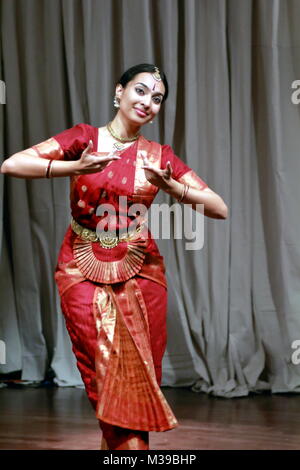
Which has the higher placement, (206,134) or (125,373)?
(206,134)

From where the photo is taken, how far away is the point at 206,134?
3.97 metres

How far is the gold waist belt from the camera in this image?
7.30ft

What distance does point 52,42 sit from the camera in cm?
404

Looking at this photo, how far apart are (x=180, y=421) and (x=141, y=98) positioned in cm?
154

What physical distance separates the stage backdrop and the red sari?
168 cm

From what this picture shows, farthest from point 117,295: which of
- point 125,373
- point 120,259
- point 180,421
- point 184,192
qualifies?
point 180,421

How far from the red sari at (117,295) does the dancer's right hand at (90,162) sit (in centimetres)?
16

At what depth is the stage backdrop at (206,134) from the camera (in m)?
3.89

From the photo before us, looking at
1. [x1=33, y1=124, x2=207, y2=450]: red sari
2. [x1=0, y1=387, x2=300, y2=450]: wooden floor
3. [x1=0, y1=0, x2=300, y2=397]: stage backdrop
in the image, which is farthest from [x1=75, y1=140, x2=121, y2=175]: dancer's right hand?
[x1=0, y1=0, x2=300, y2=397]: stage backdrop

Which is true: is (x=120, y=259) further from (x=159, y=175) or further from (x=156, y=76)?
(x=156, y=76)

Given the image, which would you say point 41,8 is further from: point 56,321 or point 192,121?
point 56,321

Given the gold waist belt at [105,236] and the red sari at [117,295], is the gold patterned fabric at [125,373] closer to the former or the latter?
the red sari at [117,295]

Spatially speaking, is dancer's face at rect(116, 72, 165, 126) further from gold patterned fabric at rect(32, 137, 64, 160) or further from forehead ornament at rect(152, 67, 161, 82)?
gold patterned fabric at rect(32, 137, 64, 160)
